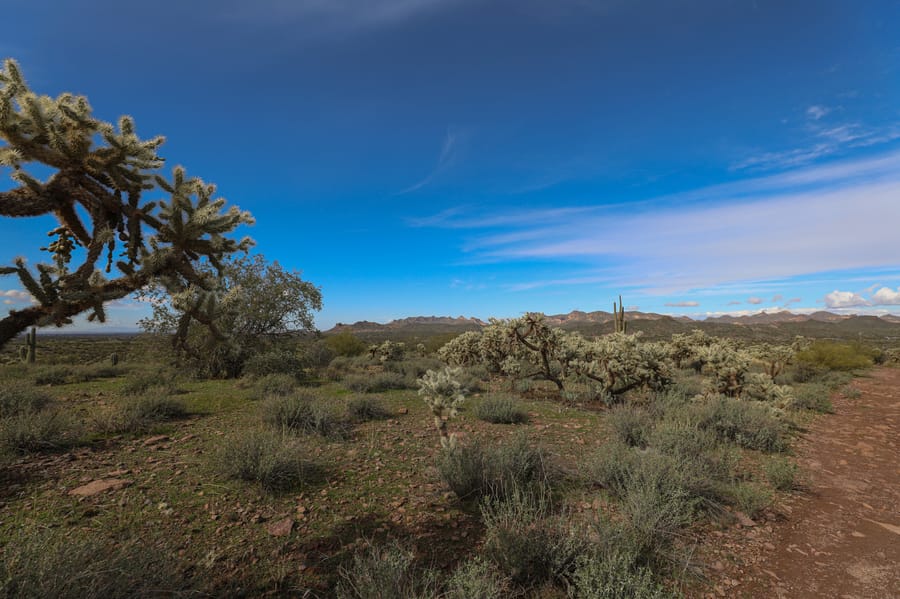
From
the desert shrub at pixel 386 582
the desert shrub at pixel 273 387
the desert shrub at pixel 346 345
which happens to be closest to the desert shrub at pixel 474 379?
the desert shrub at pixel 273 387

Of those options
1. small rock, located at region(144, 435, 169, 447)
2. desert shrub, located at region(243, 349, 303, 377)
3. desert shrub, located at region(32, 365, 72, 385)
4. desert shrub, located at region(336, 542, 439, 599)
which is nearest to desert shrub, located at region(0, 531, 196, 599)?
desert shrub, located at region(336, 542, 439, 599)

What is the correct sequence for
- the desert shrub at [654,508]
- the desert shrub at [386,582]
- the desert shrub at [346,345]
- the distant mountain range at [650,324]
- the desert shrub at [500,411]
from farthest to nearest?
the distant mountain range at [650,324] → the desert shrub at [346,345] → the desert shrub at [500,411] → the desert shrub at [654,508] → the desert shrub at [386,582]

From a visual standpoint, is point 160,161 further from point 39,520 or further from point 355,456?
point 355,456

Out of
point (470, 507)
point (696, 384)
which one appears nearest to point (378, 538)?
point (470, 507)

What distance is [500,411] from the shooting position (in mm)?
8297

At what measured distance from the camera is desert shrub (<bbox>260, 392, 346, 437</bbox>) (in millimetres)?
6832

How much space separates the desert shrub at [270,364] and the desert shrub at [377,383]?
8.62 ft

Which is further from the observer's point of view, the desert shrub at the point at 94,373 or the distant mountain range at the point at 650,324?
the distant mountain range at the point at 650,324

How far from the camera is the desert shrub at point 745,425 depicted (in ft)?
24.7

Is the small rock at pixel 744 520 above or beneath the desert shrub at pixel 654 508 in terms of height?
beneath

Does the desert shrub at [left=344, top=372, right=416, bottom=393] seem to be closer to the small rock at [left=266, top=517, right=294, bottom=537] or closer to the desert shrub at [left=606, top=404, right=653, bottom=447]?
the desert shrub at [left=606, top=404, right=653, bottom=447]

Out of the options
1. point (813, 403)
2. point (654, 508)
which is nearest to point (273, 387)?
point (654, 508)

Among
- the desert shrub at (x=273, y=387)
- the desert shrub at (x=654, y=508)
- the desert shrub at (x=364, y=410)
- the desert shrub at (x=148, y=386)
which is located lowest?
the desert shrub at (x=654, y=508)

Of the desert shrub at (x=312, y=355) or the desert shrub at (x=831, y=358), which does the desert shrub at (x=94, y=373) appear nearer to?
the desert shrub at (x=312, y=355)
